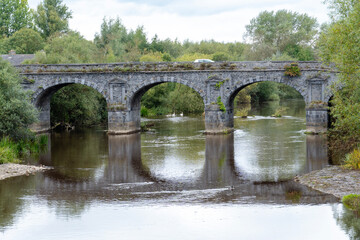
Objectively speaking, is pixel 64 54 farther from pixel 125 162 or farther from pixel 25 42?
pixel 25 42

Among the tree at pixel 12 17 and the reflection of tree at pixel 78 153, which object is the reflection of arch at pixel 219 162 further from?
the tree at pixel 12 17

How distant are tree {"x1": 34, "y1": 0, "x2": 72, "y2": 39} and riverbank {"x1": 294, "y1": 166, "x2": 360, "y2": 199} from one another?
57.9m

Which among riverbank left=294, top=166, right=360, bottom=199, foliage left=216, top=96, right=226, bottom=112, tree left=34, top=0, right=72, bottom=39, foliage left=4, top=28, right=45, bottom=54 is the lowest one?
riverbank left=294, top=166, right=360, bottom=199

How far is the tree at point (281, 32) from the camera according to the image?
73625mm

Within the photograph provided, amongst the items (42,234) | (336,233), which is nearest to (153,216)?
(42,234)

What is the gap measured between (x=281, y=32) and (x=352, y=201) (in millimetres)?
60045

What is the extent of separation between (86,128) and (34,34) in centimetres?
2709

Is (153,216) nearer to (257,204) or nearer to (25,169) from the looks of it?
(257,204)

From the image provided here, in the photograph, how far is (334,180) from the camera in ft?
67.6

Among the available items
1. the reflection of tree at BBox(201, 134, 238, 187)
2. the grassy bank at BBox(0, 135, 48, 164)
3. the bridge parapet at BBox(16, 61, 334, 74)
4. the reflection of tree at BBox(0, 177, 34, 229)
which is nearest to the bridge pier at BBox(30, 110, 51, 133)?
the bridge parapet at BBox(16, 61, 334, 74)

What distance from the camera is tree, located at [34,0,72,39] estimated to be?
7286cm

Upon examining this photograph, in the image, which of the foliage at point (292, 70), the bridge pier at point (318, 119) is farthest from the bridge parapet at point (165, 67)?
the bridge pier at point (318, 119)

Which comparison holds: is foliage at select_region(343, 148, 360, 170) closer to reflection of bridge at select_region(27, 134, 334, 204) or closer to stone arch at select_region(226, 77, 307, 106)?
reflection of bridge at select_region(27, 134, 334, 204)

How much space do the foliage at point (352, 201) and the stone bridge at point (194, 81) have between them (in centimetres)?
1848
